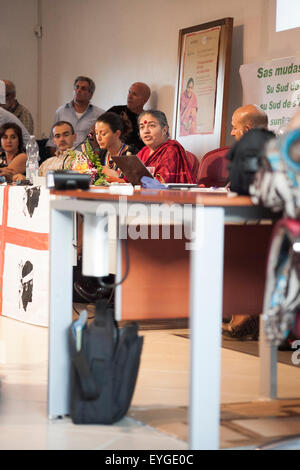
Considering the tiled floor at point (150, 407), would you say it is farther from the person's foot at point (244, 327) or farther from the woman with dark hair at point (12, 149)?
→ the woman with dark hair at point (12, 149)

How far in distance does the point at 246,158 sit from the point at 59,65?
6.50 meters

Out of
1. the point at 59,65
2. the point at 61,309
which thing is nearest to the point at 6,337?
the point at 61,309

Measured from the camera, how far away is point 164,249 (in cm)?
242

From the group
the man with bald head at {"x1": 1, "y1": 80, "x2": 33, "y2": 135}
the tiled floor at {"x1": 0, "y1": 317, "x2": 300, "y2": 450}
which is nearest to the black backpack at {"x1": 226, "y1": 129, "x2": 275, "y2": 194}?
the tiled floor at {"x1": 0, "y1": 317, "x2": 300, "y2": 450}

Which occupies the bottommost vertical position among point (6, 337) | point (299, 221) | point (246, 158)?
point (6, 337)

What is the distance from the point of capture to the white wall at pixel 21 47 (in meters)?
8.62

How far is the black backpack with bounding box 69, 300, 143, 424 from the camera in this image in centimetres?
226

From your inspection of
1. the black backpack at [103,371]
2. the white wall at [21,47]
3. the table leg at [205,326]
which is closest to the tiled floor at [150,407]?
the black backpack at [103,371]

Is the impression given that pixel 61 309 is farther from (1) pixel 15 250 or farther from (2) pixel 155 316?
(1) pixel 15 250

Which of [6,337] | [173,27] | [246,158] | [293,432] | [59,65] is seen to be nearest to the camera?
[246,158]

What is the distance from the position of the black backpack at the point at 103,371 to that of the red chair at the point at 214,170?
81.9 inches

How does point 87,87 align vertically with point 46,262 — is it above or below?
above

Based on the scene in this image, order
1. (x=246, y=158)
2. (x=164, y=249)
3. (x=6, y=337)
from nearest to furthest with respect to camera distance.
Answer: (x=246, y=158), (x=164, y=249), (x=6, y=337)

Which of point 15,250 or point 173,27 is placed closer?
point 15,250
